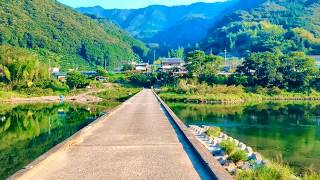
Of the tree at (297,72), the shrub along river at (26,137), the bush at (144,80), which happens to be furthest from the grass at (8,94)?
the tree at (297,72)

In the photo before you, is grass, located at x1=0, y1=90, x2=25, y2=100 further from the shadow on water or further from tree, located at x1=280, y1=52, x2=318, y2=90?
the shadow on water

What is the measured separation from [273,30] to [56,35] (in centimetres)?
5877

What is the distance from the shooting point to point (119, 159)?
8.94m

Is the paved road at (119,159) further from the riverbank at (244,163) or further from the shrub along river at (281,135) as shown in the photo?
the shrub along river at (281,135)

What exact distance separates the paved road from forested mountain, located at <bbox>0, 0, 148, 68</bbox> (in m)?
84.4

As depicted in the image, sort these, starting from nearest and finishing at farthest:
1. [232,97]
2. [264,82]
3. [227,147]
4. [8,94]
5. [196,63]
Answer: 1. [227,147]
2. [232,97]
3. [8,94]
4. [264,82]
5. [196,63]

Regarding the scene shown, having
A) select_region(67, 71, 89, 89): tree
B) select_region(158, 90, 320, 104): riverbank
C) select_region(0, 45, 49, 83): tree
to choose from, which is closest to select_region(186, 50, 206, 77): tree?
select_region(158, 90, 320, 104): riverbank

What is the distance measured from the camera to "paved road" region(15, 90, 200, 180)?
7574 millimetres

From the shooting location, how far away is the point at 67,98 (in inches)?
1932

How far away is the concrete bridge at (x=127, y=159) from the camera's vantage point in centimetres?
753

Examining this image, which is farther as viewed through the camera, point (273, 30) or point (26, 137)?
point (273, 30)

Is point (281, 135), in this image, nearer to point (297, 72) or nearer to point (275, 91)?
point (275, 91)

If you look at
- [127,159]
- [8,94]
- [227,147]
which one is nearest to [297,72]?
[8,94]

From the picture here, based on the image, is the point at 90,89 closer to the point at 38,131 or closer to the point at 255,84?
the point at 255,84
